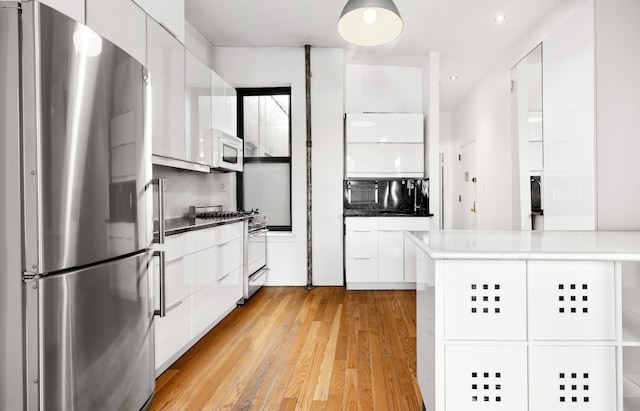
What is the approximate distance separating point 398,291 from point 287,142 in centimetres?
235

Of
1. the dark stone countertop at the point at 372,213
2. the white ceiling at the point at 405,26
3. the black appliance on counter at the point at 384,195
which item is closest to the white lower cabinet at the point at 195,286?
the dark stone countertop at the point at 372,213

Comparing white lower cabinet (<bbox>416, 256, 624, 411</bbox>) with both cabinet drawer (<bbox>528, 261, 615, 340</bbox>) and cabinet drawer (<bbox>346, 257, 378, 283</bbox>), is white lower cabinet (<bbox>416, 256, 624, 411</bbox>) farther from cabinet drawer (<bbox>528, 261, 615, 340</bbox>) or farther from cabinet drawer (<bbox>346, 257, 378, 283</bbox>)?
cabinet drawer (<bbox>346, 257, 378, 283</bbox>)

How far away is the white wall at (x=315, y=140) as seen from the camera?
4488mm

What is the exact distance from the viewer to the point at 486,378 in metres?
1.35

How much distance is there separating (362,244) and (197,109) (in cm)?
238

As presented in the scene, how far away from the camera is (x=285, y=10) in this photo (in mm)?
3576

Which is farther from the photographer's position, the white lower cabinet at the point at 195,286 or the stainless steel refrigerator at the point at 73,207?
the white lower cabinet at the point at 195,286

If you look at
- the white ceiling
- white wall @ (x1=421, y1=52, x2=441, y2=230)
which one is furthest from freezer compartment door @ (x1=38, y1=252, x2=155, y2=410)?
white wall @ (x1=421, y1=52, x2=441, y2=230)

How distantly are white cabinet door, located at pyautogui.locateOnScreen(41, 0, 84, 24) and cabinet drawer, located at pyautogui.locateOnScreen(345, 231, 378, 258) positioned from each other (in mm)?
3246

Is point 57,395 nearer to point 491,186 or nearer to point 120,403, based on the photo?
point 120,403

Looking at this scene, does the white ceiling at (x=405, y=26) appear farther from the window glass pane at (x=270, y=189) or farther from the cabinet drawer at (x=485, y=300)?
the cabinet drawer at (x=485, y=300)

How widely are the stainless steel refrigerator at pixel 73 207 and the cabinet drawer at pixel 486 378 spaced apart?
4.45 ft

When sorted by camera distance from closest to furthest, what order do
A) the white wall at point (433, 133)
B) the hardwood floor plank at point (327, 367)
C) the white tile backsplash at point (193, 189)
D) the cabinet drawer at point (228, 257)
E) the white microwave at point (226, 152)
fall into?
the hardwood floor plank at point (327, 367)
the cabinet drawer at point (228, 257)
the white tile backsplash at point (193, 189)
the white microwave at point (226, 152)
the white wall at point (433, 133)

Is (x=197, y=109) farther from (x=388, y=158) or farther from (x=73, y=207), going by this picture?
(x=388, y=158)
